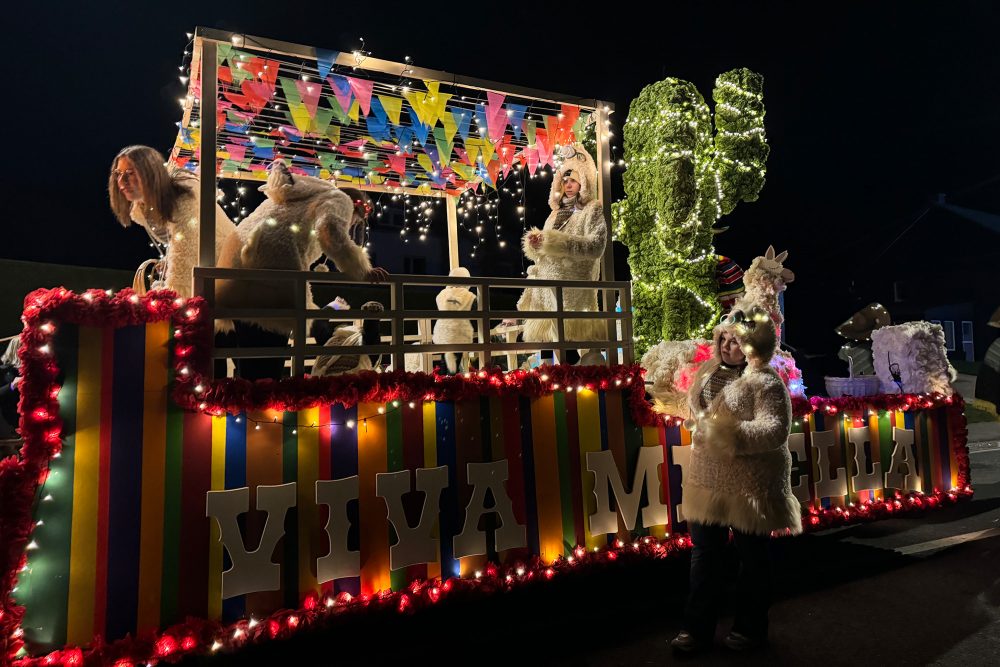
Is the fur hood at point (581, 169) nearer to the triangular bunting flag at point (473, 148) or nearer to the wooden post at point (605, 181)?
the wooden post at point (605, 181)

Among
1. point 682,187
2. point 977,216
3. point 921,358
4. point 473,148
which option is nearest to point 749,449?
point 473,148

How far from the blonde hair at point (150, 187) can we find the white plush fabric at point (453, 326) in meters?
2.77

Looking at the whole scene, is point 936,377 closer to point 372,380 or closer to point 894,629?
point 894,629

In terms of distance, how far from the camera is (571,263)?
4.68 m

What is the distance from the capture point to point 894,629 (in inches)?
124

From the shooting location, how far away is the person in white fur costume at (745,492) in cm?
281

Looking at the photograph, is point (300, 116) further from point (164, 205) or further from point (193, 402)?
point (193, 402)

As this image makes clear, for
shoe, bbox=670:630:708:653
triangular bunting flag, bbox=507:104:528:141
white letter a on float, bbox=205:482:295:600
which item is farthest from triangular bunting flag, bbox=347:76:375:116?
shoe, bbox=670:630:708:653

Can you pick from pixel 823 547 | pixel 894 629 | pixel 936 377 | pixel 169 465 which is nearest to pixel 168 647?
pixel 169 465

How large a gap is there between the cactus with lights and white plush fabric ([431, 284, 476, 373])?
3.49m

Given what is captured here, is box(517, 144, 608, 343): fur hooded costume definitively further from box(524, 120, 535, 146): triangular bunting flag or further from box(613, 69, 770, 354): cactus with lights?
box(613, 69, 770, 354): cactus with lights

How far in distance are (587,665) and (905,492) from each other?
4286 millimetres

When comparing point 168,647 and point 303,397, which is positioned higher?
point 303,397

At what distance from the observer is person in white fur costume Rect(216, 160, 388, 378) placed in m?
3.40
